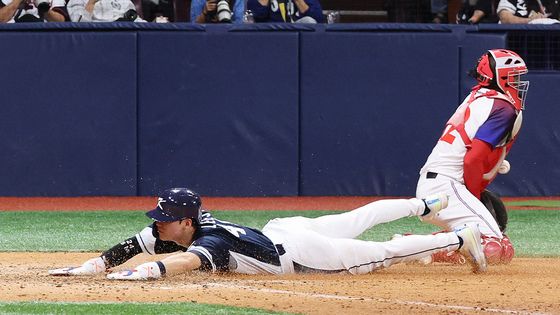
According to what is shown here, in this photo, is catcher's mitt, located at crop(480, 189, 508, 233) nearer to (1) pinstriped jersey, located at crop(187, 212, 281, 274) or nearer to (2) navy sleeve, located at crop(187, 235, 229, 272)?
(1) pinstriped jersey, located at crop(187, 212, 281, 274)

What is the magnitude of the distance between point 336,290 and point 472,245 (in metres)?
1.14

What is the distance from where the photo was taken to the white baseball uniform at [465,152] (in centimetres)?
805

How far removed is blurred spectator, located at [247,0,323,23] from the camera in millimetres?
13922

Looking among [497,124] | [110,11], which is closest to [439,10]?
[110,11]

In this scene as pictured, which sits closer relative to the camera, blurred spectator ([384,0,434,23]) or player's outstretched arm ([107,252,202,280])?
player's outstretched arm ([107,252,202,280])

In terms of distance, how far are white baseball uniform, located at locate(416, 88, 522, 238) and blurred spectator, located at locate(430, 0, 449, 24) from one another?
6.58m

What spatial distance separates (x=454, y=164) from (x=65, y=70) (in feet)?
21.1

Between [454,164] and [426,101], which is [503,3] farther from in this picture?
[454,164]

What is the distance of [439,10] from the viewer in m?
15.0

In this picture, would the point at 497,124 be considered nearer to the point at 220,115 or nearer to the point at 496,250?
the point at 496,250

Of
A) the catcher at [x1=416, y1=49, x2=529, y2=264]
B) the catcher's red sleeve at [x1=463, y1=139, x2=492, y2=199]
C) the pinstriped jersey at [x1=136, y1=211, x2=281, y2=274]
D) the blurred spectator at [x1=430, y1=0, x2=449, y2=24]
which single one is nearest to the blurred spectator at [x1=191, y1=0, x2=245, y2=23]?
the blurred spectator at [x1=430, y1=0, x2=449, y2=24]

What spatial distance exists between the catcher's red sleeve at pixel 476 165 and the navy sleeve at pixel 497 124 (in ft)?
0.15

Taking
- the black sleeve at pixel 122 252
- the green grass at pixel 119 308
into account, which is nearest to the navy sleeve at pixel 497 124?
the black sleeve at pixel 122 252

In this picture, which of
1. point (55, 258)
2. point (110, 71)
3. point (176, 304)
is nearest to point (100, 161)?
point (110, 71)
